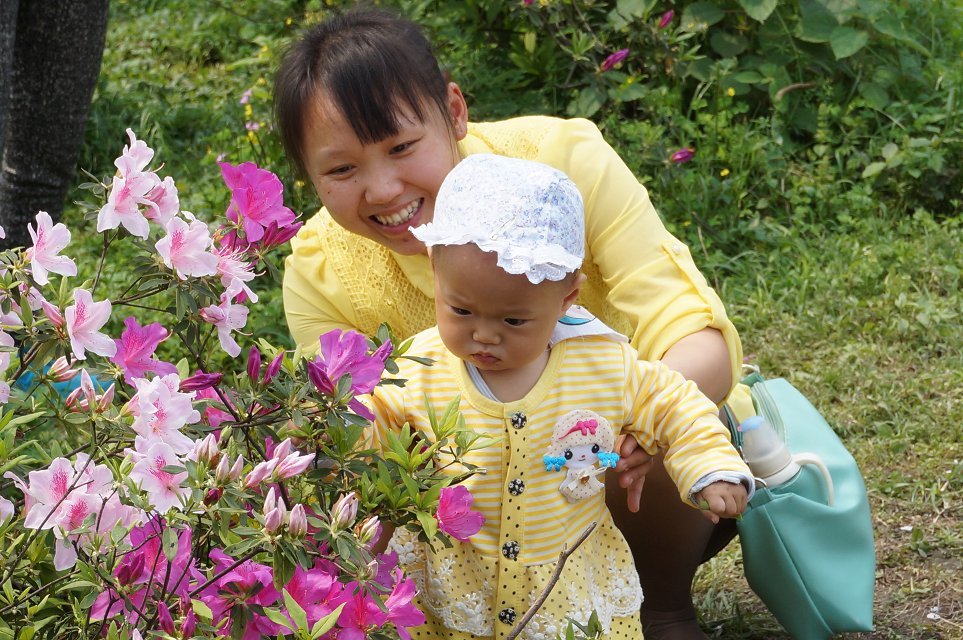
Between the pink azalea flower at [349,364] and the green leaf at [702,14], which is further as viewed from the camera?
the green leaf at [702,14]

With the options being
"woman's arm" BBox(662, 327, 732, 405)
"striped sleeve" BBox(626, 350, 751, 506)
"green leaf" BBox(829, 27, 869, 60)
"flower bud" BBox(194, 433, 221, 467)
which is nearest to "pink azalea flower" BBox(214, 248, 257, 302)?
"flower bud" BBox(194, 433, 221, 467)

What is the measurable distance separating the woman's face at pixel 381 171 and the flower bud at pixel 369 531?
0.82 metres

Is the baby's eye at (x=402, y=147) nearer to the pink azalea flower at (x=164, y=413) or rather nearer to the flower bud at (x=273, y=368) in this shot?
the flower bud at (x=273, y=368)

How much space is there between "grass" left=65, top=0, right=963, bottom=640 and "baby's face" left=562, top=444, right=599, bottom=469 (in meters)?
0.83

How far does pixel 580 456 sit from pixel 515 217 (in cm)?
43

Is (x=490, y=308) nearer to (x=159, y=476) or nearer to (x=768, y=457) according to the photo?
(x=159, y=476)

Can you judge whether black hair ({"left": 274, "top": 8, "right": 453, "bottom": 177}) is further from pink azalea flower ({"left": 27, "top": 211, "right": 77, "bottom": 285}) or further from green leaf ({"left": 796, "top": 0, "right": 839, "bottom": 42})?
green leaf ({"left": 796, "top": 0, "right": 839, "bottom": 42})

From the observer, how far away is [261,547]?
1604mm

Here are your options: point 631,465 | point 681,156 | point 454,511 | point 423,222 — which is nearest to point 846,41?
point 681,156

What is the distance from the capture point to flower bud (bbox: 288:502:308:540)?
5.10ft

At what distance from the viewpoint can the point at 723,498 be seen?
2047mm

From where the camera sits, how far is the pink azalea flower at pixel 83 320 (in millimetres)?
1643

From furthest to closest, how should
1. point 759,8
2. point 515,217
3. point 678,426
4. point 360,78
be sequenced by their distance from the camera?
point 759,8 < point 360,78 < point 678,426 < point 515,217

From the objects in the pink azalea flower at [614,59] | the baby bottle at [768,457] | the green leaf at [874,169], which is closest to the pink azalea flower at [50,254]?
the baby bottle at [768,457]
